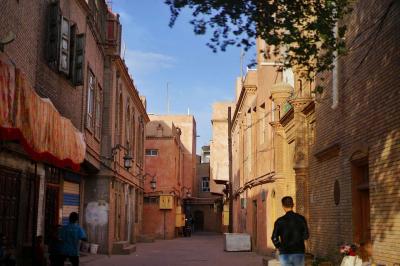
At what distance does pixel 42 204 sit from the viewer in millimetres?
14977

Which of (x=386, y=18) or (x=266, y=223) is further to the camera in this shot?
(x=266, y=223)

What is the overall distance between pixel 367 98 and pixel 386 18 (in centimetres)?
159

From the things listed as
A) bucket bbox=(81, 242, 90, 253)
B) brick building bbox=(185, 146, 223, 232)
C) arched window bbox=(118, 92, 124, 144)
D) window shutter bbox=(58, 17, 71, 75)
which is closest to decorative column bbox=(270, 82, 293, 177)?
bucket bbox=(81, 242, 90, 253)

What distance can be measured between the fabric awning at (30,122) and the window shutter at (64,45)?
9.85ft

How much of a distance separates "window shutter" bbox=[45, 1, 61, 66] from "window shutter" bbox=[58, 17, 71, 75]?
37 cm

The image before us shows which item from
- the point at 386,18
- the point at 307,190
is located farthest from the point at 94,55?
the point at 386,18

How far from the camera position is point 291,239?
8023mm

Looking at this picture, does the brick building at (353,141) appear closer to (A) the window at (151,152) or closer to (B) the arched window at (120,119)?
(B) the arched window at (120,119)

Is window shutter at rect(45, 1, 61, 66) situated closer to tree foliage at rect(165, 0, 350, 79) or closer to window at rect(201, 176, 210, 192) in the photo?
tree foliage at rect(165, 0, 350, 79)

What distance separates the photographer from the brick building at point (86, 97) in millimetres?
12984

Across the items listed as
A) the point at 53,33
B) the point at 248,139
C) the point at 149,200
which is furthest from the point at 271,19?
the point at 149,200

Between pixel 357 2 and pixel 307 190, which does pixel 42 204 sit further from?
pixel 357 2

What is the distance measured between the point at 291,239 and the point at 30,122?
426 cm

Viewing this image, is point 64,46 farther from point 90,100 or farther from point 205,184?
point 205,184
